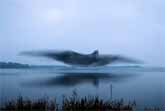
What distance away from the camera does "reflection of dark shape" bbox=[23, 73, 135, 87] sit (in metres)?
6.23

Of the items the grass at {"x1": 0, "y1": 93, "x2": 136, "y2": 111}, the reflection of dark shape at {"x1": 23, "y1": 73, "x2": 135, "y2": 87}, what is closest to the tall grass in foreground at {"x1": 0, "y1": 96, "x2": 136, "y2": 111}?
the grass at {"x1": 0, "y1": 93, "x2": 136, "y2": 111}

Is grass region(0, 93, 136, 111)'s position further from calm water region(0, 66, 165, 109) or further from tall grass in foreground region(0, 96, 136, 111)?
calm water region(0, 66, 165, 109)

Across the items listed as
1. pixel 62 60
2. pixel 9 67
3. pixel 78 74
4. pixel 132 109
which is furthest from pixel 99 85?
pixel 9 67

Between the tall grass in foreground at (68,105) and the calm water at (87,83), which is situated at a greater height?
the calm water at (87,83)

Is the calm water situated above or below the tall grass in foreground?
above

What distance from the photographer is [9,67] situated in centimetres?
604

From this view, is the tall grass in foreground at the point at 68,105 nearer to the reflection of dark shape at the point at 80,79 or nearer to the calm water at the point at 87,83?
the calm water at the point at 87,83

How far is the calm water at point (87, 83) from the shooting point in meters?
6.05

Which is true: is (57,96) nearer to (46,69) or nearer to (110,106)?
(46,69)

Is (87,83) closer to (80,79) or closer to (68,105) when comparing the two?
(80,79)

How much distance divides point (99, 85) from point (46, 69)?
118 cm

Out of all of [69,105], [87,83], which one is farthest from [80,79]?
[69,105]

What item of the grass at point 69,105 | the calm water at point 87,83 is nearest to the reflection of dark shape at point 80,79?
the calm water at point 87,83

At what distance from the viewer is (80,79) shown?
6438 millimetres
